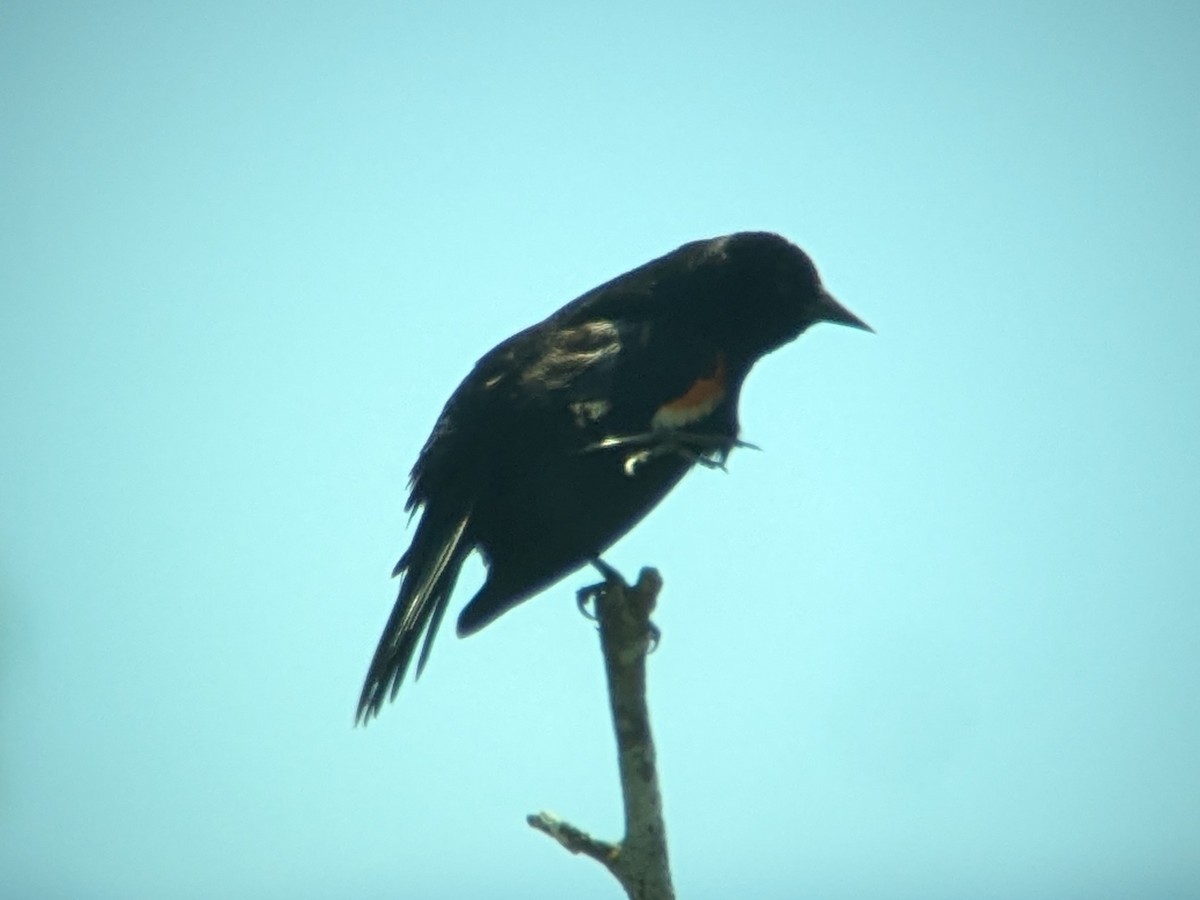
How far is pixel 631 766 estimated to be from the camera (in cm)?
361

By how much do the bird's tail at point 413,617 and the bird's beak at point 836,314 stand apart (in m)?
2.55

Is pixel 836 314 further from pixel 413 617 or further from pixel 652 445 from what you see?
pixel 413 617

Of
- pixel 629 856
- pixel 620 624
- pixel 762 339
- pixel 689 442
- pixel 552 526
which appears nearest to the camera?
pixel 629 856

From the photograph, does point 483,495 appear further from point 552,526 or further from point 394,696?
point 394,696

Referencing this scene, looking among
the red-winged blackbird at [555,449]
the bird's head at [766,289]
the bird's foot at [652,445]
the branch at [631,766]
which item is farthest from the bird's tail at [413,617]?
the bird's head at [766,289]

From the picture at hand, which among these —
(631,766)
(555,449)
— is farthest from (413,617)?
(631,766)

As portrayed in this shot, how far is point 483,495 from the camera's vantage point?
5.20 m

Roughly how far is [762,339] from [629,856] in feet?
11.7

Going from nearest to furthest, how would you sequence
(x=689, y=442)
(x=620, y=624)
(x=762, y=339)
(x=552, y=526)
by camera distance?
1. (x=620, y=624)
2. (x=552, y=526)
3. (x=689, y=442)
4. (x=762, y=339)

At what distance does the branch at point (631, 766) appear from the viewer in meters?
3.50

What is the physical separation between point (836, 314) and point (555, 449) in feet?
7.09

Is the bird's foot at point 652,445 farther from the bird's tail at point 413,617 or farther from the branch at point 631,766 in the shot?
the branch at point 631,766

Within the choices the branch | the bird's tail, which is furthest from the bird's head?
the branch

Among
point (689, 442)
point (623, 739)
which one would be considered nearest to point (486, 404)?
point (689, 442)
